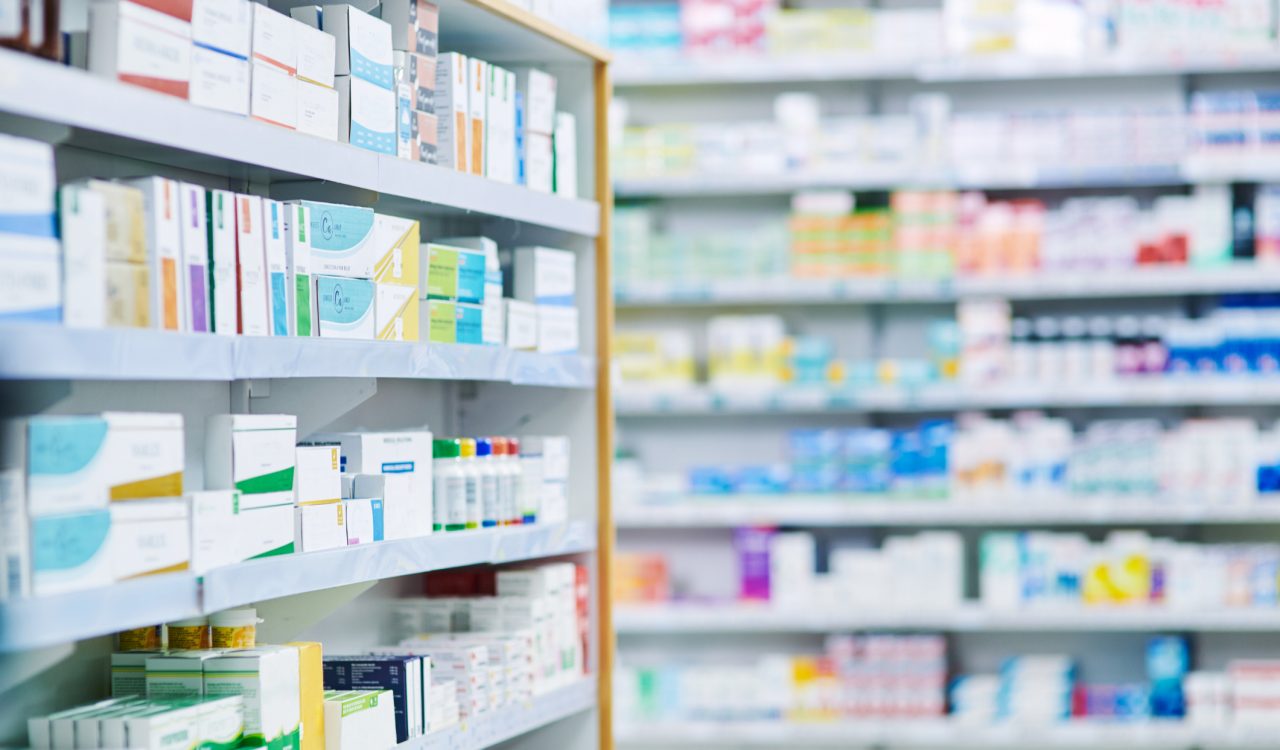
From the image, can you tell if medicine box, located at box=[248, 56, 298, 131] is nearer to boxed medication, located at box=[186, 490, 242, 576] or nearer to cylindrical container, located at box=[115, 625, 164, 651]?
boxed medication, located at box=[186, 490, 242, 576]

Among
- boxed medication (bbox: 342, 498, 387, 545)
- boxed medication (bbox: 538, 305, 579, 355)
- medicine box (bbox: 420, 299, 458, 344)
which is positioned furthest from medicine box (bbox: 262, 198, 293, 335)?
boxed medication (bbox: 538, 305, 579, 355)

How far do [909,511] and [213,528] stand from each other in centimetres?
347

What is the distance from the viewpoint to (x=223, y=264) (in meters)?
2.22

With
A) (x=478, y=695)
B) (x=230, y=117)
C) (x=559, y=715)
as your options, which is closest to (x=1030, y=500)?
(x=559, y=715)

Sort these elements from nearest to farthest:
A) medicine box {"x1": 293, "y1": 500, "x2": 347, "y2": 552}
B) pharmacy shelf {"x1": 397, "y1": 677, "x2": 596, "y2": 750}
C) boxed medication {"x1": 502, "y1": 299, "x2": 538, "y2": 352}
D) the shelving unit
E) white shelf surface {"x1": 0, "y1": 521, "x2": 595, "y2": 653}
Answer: white shelf surface {"x1": 0, "y1": 521, "x2": 595, "y2": 653}, the shelving unit, medicine box {"x1": 293, "y1": 500, "x2": 347, "y2": 552}, pharmacy shelf {"x1": 397, "y1": 677, "x2": 596, "y2": 750}, boxed medication {"x1": 502, "y1": 299, "x2": 538, "y2": 352}

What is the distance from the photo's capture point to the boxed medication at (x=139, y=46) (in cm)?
202

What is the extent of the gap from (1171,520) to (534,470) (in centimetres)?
306

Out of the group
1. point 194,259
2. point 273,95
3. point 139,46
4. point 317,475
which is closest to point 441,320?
point 317,475

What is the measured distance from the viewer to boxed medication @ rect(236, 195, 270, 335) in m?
2.25

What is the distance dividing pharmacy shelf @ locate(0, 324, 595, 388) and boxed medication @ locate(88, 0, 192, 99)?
366 millimetres

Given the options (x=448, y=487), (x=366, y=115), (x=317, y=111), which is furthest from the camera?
(x=448, y=487)

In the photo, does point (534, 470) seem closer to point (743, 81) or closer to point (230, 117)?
point (230, 117)

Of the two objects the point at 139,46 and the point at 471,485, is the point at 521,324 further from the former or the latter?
the point at 139,46

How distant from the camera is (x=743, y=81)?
5703 millimetres
